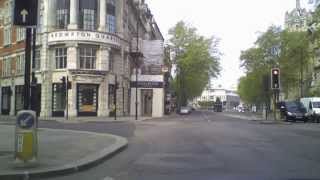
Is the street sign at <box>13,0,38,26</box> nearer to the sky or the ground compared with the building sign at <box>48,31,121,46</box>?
nearer to the ground

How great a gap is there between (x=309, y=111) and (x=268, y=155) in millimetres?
43564

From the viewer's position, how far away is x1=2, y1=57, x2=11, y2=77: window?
238ft

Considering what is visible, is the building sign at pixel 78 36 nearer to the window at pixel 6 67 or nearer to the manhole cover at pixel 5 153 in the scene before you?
the window at pixel 6 67

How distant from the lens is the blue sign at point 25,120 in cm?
1317

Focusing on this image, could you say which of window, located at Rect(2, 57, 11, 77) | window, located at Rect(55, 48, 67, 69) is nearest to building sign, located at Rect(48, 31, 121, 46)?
window, located at Rect(55, 48, 67, 69)

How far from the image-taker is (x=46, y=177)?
1263cm

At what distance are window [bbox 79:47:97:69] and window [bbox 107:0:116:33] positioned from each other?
3594mm

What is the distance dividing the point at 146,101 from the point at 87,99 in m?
23.2

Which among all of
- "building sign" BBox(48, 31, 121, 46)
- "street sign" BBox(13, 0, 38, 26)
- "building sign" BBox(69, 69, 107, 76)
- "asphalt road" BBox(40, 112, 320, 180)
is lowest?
"asphalt road" BBox(40, 112, 320, 180)

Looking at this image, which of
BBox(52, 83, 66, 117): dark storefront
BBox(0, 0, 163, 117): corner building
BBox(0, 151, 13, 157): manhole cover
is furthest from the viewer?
BBox(52, 83, 66, 117): dark storefront

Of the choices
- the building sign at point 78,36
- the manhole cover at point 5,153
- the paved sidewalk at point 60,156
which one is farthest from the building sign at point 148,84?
the manhole cover at point 5,153

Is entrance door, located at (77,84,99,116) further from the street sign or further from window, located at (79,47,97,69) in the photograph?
the street sign

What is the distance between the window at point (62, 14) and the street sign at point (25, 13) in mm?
47545

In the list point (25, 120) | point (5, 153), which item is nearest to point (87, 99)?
point (5, 153)
